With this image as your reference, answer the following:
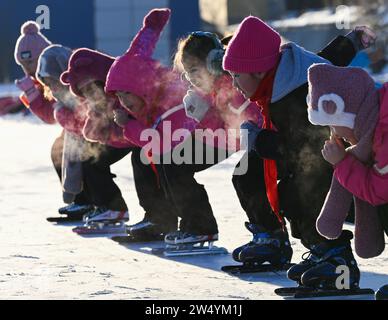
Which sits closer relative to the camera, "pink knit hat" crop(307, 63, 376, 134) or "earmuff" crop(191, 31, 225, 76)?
"pink knit hat" crop(307, 63, 376, 134)

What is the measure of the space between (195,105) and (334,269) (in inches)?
58.8

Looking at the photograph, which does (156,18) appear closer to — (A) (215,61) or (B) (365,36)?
(A) (215,61)

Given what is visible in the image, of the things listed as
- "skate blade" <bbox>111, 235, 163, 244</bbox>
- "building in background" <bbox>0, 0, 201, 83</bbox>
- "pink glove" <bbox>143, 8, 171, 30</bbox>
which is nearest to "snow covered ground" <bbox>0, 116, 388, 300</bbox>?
"skate blade" <bbox>111, 235, 163, 244</bbox>

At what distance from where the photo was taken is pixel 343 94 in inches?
179

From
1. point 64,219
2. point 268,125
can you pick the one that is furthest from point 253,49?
point 64,219

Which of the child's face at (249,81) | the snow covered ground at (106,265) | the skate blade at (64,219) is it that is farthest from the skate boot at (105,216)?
the child's face at (249,81)

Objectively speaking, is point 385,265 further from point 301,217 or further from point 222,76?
point 222,76

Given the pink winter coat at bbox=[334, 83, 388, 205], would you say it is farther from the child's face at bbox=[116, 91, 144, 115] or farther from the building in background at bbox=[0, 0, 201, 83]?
the building in background at bbox=[0, 0, 201, 83]

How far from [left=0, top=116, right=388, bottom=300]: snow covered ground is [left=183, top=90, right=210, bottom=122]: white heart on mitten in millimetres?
761

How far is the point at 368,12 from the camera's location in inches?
1558

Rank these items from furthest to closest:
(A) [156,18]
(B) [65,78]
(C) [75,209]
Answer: (C) [75,209] < (B) [65,78] < (A) [156,18]

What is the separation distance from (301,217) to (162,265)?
108 centimetres

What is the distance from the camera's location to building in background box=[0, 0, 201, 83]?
34312mm
